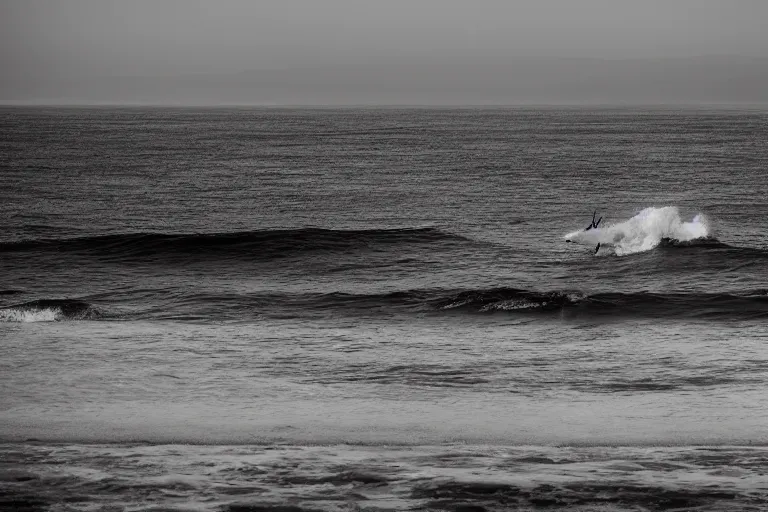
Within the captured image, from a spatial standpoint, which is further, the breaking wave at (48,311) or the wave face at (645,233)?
the wave face at (645,233)

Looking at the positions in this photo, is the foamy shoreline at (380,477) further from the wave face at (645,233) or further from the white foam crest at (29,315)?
the wave face at (645,233)

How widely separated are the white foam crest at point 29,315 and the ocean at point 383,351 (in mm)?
87

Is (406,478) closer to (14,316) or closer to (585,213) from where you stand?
(14,316)

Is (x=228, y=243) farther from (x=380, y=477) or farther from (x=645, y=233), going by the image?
(x=380, y=477)

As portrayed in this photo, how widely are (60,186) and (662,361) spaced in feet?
154

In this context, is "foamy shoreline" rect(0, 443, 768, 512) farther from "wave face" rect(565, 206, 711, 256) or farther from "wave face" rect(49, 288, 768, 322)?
"wave face" rect(565, 206, 711, 256)

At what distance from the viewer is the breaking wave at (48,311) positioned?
80.1 feet

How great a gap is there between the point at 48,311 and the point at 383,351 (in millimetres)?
9552

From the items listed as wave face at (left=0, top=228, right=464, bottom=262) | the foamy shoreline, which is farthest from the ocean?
wave face at (left=0, top=228, right=464, bottom=262)

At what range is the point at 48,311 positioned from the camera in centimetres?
2492

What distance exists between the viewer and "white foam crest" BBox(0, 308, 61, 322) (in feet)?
79.7

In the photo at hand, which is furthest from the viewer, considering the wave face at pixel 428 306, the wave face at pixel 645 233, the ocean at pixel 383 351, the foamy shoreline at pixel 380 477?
the wave face at pixel 645 233

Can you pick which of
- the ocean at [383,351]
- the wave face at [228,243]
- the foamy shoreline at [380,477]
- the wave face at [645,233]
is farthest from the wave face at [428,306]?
the foamy shoreline at [380,477]

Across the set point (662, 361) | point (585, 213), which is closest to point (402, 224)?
point (585, 213)
